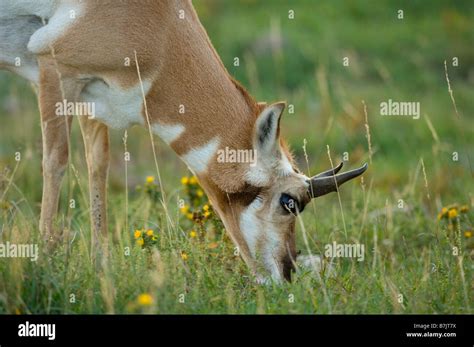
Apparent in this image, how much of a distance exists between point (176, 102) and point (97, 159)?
1518 millimetres

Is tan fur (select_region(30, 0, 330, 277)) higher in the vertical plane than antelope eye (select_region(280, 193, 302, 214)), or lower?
higher

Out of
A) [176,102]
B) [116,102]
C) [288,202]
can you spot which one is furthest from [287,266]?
[116,102]

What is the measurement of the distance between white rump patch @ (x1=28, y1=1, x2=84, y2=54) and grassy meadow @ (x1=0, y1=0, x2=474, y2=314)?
972 mm

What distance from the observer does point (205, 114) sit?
22.2 feet

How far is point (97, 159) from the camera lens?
26.2 feet

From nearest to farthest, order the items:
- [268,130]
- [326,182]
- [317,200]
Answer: [268,130] < [326,182] < [317,200]

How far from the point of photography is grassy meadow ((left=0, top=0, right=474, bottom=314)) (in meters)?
6.03

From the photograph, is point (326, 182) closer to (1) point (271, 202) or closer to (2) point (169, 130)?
(1) point (271, 202)

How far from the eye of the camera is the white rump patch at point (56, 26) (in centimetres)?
666

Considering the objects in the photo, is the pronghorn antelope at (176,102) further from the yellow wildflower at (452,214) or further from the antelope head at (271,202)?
the yellow wildflower at (452,214)

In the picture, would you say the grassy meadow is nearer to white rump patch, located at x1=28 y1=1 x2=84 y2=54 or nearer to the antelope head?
the antelope head

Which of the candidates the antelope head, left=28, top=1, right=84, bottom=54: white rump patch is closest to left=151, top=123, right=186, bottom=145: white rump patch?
the antelope head
